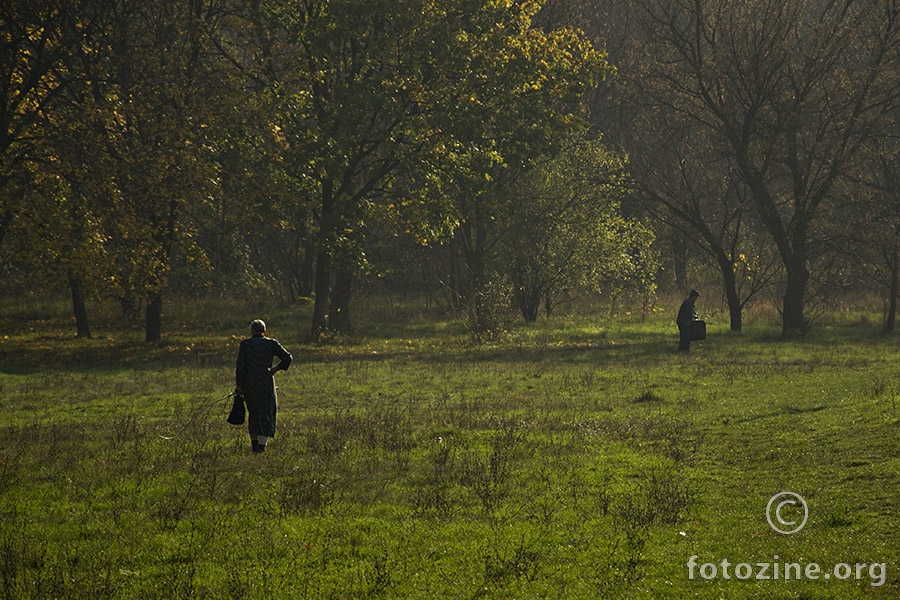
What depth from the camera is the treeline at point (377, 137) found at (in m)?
31.5

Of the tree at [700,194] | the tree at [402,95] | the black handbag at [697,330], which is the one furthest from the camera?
the tree at [700,194]

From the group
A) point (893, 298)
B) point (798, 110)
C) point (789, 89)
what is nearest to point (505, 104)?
point (798, 110)

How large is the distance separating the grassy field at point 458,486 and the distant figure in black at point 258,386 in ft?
1.44

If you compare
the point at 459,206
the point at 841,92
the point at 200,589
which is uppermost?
the point at 841,92

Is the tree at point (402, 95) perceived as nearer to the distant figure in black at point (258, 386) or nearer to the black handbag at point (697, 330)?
the black handbag at point (697, 330)

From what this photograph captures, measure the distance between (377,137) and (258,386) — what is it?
975 inches

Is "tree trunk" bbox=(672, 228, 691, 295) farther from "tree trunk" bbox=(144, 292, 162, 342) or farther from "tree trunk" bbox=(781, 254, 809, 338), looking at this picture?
"tree trunk" bbox=(144, 292, 162, 342)

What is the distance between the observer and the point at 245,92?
116ft

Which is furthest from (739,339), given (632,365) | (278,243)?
(278,243)

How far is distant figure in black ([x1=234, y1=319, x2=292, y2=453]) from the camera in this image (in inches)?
609

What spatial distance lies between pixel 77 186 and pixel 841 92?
29427mm

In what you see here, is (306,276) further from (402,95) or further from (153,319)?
(402,95)

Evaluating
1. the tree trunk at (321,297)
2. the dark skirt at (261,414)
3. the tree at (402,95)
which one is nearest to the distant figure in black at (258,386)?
the dark skirt at (261,414)

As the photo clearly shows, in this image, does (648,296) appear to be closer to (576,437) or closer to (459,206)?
(459,206)
